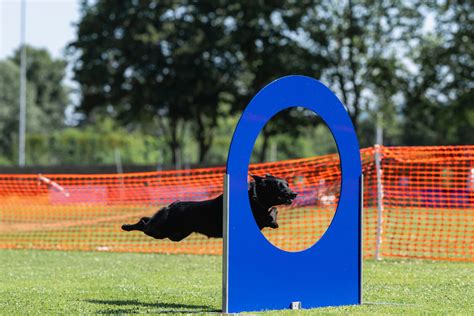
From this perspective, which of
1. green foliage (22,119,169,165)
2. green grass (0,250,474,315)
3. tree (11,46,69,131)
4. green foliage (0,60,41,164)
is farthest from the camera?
tree (11,46,69,131)

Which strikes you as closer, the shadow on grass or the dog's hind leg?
the shadow on grass

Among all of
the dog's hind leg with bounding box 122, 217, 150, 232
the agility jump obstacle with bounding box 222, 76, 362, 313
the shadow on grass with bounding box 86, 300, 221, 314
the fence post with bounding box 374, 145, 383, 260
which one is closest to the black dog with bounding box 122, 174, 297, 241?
the dog's hind leg with bounding box 122, 217, 150, 232

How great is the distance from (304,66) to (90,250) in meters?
19.1

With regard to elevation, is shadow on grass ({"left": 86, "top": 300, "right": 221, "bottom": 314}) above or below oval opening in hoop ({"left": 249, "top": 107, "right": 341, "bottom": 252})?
below

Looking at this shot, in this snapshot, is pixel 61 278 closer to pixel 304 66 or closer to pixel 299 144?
pixel 304 66

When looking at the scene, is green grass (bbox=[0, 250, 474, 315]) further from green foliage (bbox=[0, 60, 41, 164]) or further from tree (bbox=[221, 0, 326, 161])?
green foliage (bbox=[0, 60, 41, 164])

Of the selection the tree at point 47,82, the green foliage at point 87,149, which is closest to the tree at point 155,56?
the green foliage at point 87,149

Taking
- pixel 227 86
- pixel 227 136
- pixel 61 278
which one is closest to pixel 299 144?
pixel 227 136

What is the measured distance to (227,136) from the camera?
62.9 metres

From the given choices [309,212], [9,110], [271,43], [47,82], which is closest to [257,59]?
[271,43]

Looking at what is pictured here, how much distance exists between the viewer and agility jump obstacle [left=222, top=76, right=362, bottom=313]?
6.12 m

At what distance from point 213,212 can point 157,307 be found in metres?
1.05

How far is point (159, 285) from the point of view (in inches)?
338

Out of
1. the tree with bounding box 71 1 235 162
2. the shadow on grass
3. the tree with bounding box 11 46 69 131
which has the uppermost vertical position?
the tree with bounding box 11 46 69 131
